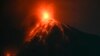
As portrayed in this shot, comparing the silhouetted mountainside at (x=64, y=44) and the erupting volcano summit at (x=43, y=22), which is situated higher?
the erupting volcano summit at (x=43, y=22)

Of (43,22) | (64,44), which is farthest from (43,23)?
(64,44)

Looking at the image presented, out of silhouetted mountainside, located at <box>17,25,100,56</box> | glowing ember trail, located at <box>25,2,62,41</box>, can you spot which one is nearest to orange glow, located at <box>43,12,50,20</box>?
glowing ember trail, located at <box>25,2,62,41</box>

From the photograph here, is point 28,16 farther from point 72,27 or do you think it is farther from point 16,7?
point 72,27

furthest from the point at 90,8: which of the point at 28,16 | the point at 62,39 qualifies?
the point at 28,16

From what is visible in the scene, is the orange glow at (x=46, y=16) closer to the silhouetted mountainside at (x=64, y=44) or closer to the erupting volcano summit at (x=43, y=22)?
the erupting volcano summit at (x=43, y=22)

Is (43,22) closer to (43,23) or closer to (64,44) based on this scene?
(43,23)

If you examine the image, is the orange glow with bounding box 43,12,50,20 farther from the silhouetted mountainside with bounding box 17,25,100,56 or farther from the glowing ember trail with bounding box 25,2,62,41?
the silhouetted mountainside with bounding box 17,25,100,56

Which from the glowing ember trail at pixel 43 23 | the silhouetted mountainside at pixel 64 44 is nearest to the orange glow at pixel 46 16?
the glowing ember trail at pixel 43 23
